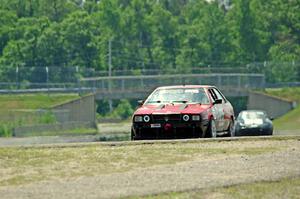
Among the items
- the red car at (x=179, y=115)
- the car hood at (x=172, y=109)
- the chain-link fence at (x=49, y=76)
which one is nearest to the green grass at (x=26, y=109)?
the chain-link fence at (x=49, y=76)

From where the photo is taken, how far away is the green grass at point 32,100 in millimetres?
77188

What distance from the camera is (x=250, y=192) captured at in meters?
12.6

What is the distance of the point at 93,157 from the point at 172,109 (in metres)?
6.32

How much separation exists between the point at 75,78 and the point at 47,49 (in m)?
18.7

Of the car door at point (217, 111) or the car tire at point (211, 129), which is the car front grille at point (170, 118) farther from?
the car door at point (217, 111)

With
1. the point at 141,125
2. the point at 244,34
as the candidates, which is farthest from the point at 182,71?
the point at 141,125

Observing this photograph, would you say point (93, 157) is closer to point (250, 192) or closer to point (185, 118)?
point (250, 192)

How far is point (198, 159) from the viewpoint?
16.2m

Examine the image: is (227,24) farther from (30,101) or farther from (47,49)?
(30,101)

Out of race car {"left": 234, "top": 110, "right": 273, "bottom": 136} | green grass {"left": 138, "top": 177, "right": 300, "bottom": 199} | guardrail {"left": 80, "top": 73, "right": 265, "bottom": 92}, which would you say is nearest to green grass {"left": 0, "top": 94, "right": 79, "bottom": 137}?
guardrail {"left": 80, "top": 73, "right": 265, "bottom": 92}

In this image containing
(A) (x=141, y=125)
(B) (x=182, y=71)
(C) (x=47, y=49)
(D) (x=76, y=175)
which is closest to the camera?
(D) (x=76, y=175)

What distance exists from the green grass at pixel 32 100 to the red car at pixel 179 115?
172 feet

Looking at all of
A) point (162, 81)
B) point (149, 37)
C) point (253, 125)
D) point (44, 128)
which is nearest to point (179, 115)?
point (253, 125)

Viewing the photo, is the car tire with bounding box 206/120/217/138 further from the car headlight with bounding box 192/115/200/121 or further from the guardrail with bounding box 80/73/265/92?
the guardrail with bounding box 80/73/265/92
